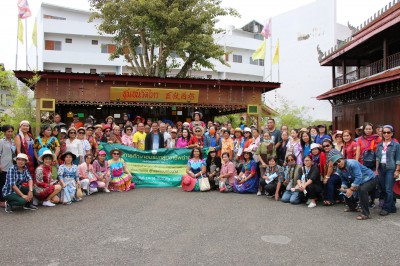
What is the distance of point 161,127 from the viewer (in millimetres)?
11359

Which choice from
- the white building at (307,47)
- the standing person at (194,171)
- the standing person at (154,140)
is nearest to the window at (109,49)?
the white building at (307,47)

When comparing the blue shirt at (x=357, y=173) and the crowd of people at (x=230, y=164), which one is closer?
the blue shirt at (x=357, y=173)

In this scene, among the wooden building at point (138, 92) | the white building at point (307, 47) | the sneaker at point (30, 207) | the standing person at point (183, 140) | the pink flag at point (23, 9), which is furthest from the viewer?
the white building at point (307, 47)

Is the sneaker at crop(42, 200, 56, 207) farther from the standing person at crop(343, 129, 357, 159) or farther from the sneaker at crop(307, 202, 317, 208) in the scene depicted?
the standing person at crop(343, 129, 357, 159)

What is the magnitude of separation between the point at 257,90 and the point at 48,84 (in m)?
9.45

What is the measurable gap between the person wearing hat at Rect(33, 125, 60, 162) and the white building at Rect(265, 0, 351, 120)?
30.1m

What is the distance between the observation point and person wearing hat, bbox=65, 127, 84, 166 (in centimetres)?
921

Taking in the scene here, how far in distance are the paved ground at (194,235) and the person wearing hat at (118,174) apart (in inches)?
62.1

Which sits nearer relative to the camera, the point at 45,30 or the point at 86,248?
the point at 86,248

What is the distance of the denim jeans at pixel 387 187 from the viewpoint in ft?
23.6

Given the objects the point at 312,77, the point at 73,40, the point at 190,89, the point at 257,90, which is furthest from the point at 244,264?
the point at 73,40

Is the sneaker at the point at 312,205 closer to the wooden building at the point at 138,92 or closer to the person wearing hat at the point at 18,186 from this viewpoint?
the person wearing hat at the point at 18,186

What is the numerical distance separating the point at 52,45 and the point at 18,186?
3232 centimetres

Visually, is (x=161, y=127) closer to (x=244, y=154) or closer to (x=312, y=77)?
(x=244, y=154)
